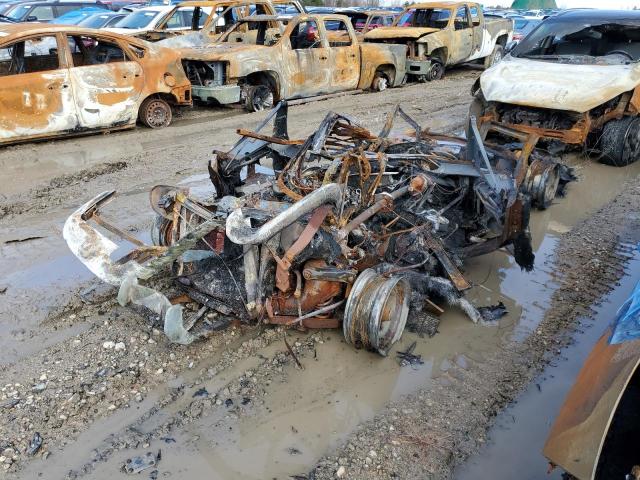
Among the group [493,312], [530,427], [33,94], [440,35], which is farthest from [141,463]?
[440,35]

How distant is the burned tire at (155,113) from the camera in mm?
8727

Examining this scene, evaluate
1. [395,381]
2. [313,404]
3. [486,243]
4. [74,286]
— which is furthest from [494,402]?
[74,286]

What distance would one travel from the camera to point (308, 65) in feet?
33.6

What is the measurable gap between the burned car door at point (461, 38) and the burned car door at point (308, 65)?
4.29 meters

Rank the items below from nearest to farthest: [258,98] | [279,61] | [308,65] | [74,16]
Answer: [279,61] < [258,98] < [308,65] < [74,16]

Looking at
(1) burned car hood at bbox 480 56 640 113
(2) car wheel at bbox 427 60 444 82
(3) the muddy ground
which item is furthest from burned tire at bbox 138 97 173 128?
(2) car wheel at bbox 427 60 444 82

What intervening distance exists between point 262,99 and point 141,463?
821cm

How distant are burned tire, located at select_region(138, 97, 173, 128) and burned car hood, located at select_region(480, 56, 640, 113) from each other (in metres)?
5.21

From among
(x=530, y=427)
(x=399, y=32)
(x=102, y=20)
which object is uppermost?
(x=102, y=20)

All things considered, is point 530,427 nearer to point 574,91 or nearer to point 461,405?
point 461,405

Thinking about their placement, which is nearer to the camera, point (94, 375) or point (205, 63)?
point (94, 375)

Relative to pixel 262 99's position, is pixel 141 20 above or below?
above

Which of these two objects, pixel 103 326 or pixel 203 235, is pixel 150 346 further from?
pixel 203 235

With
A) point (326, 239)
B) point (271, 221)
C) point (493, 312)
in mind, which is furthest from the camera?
point (493, 312)
